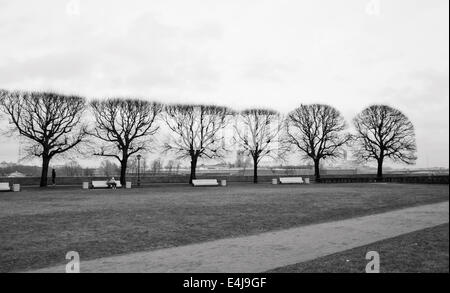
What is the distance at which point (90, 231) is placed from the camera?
1198cm

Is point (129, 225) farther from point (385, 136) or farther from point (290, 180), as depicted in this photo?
point (385, 136)

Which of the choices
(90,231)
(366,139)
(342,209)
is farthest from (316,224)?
(366,139)

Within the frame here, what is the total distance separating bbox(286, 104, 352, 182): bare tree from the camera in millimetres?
56406

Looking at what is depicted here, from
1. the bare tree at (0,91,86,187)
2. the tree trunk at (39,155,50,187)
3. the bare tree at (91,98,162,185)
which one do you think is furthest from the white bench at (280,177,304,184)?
the tree trunk at (39,155,50,187)

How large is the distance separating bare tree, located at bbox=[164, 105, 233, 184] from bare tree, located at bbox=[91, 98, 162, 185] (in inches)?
141

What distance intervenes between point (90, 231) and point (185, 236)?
10.3 ft

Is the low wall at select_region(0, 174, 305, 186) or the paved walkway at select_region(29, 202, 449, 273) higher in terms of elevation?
the low wall at select_region(0, 174, 305, 186)

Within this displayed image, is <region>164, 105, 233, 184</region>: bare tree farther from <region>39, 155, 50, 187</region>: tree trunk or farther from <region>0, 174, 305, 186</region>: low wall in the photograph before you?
<region>39, 155, 50, 187</region>: tree trunk

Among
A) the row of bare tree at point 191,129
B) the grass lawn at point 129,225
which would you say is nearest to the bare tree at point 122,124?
the row of bare tree at point 191,129

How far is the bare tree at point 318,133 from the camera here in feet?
185

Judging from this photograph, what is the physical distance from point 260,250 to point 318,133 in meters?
50.0

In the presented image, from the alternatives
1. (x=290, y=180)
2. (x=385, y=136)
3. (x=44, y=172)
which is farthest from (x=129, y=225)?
(x=385, y=136)

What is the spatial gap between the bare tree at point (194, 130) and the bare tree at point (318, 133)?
13141mm

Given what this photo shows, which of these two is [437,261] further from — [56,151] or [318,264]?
[56,151]
